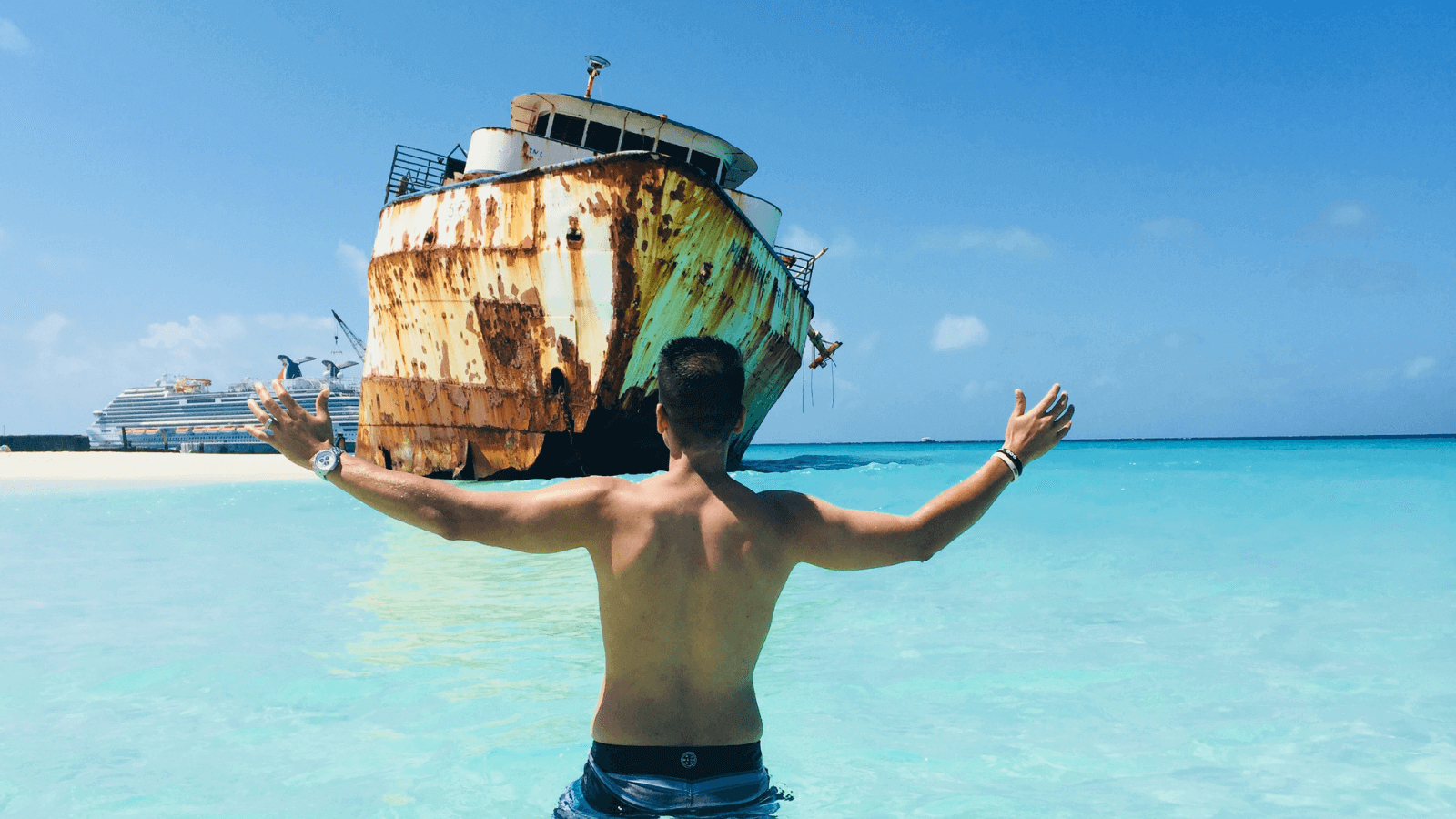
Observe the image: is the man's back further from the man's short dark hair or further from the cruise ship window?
the cruise ship window

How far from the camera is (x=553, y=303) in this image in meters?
12.1

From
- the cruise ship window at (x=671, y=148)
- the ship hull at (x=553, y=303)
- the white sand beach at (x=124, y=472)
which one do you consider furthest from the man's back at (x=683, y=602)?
the white sand beach at (x=124, y=472)

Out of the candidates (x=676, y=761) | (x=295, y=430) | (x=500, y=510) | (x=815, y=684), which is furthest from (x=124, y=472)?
(x=676, y=761)

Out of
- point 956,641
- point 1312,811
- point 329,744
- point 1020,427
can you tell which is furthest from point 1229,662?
point 329,744

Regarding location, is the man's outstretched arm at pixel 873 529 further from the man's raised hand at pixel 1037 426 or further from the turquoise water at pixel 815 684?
the turquoise water at pixel 815 684

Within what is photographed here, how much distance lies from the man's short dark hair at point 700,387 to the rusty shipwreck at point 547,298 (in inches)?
403

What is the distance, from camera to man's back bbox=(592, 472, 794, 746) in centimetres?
172

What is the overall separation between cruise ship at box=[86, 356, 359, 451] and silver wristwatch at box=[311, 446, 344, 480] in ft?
203

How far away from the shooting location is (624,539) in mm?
1727

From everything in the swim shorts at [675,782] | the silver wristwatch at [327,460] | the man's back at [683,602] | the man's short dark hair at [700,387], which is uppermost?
the man's short dark hair at [700,387]

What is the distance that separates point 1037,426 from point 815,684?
9.25ft

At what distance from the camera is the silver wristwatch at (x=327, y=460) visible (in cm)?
184

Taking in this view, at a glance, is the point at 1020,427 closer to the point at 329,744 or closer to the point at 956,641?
the point at 329,744

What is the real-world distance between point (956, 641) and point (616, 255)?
7806 mm
